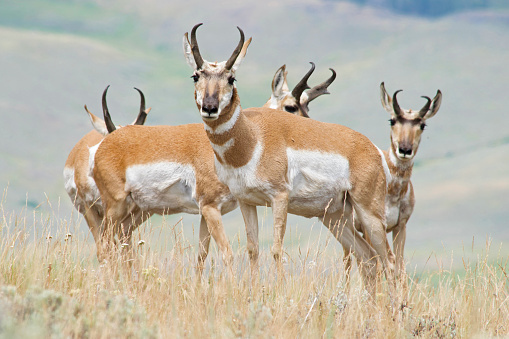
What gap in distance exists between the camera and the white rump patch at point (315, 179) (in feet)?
21.1

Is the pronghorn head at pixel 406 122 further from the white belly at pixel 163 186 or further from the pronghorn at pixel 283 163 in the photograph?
the white belly at pixel 163 186

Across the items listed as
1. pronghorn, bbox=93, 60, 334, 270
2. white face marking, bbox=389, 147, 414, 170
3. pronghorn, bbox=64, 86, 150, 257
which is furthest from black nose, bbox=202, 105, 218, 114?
white face marking, bbox=389, 147, 414, 170

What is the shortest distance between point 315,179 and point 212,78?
4.87ft

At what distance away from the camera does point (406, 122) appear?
8773mm

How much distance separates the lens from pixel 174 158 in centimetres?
757

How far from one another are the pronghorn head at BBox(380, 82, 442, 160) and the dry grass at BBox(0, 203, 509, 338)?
219 centimetres

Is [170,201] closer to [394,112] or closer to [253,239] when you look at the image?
[253,239]

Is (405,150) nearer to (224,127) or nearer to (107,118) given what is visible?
(224,127)

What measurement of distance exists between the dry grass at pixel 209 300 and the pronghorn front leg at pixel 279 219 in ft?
0.41

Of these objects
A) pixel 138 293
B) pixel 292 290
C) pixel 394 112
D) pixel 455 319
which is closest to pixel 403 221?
pixel 394 112

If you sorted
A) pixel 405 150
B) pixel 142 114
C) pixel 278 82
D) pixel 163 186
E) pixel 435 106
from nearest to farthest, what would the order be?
pixel 163 186 → pixel 405 150 → pixel 435 106 → pixel 278 82 → pixel 142 114

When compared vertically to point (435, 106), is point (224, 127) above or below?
below

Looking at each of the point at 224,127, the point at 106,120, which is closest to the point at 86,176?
the point at 106,120

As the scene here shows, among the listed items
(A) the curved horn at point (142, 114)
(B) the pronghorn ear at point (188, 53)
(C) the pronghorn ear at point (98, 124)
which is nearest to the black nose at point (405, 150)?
(B) the pronghorn ear at point (188, 53)
